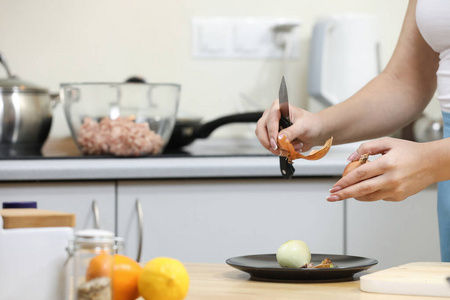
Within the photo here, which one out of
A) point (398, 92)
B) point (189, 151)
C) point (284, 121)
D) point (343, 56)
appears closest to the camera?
point (284, 121)

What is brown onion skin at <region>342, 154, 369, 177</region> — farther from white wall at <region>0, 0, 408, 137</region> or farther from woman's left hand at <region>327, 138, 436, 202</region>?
white wall at <region>0, 0, 408, 137</region>

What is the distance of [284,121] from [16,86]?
0.89m

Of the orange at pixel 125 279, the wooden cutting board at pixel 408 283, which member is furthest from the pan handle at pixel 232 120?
the orange at pixel 125 279

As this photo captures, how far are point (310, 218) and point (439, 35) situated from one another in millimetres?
576

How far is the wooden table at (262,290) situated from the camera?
0.75 metres

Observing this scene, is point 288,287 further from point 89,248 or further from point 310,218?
point 310,218

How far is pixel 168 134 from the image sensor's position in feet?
5.57

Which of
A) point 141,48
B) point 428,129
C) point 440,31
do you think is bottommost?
point 428,129

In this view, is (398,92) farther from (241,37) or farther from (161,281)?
(241,37)

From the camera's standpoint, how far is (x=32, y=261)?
2.07 ft

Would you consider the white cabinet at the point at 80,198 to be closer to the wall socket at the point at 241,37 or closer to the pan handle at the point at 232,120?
the pan handle at the point at 232,120

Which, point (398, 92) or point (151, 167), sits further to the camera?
point (151, 167)

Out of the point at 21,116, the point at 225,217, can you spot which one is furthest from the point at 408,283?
the point at 21,116

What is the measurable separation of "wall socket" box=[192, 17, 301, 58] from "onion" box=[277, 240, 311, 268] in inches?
50.3
